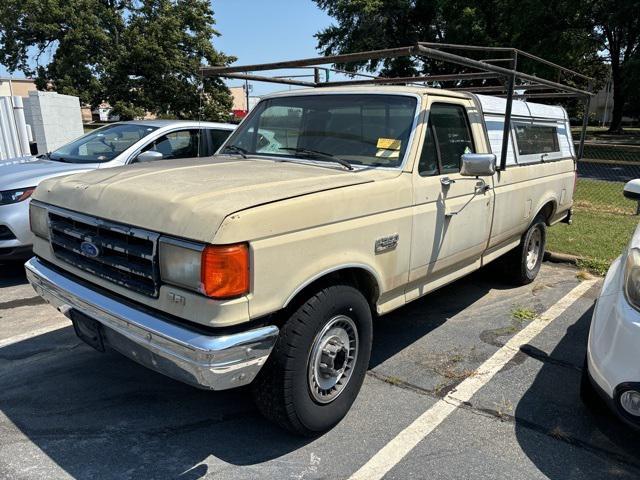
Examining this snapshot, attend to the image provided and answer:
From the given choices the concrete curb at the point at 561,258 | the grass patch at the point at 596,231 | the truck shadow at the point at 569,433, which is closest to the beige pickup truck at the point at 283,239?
the truck shadow at the point at 569,433

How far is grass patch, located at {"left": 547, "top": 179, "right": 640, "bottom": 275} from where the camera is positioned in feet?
21.6

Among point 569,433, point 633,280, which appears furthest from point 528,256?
point 633,280

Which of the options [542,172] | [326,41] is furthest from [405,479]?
[326,41]

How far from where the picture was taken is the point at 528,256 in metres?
5.83

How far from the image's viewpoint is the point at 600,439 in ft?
9.92

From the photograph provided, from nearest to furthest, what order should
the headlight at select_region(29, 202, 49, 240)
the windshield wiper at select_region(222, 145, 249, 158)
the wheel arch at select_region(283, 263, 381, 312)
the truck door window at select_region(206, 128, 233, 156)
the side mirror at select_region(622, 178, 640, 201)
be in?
the wheel arch at select_region(283, 263, 381, 312), the headlight at select_region(29, 202, 49, 240), the side mirror at select_region(622, 178, 640, 201), the windshield wiper at select_region(222, 145, 249, 158), the truck door window at select_region(206, 128, 233, 156)

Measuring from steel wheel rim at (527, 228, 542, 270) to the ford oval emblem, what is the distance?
4601mm

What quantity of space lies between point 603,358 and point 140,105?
34.9 metres

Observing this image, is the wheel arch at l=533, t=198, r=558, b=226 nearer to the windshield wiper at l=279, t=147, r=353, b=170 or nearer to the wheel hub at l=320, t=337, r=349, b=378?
the windshield wiper at l=279, t=147, r=353, b=170

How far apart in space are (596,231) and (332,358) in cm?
658

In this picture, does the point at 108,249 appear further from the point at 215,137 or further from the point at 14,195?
the point at 215,137

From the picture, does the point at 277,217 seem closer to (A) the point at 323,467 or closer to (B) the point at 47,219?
(A) the point at 323,467

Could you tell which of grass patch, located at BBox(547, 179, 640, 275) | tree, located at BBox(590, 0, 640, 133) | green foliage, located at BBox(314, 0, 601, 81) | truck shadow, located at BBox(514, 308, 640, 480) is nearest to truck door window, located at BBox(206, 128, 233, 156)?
grass patch, located at BBox(547, 179, 640, 275)

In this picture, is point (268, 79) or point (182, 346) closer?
point (182, 346)
